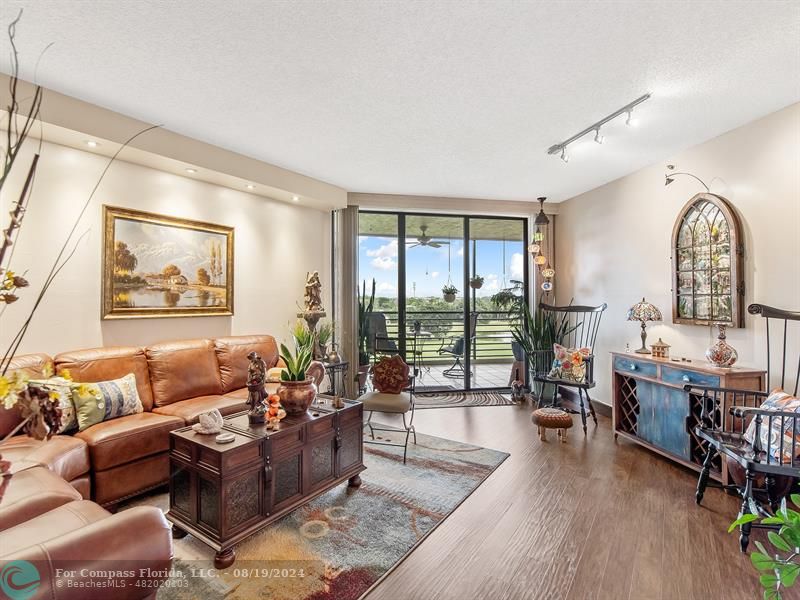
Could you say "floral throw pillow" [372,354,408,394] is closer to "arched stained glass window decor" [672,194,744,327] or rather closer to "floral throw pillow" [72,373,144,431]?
"floral throw pillow" [72,373,144,431]

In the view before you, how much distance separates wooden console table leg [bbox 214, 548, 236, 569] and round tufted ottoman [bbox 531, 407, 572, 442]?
2.85m

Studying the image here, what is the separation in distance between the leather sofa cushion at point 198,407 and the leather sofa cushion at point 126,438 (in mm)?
90

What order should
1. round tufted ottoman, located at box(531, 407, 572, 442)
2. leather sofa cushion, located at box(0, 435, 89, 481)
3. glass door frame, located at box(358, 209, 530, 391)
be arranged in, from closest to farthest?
leather sofa cushion, located at box(0, 435, 89, 481), round tufted ottoman, located at box(531, 407, 572, 442), glass door frame, located at box(358, 209, 530, 391)

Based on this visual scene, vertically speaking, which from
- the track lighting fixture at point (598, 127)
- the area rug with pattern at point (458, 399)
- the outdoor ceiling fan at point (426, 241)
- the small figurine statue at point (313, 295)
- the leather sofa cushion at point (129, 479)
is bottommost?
the area rug with pattern at point (458, 399)

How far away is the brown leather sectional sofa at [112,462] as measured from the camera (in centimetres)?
112

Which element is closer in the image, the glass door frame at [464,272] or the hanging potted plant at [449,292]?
the glass door frame at [464,272]

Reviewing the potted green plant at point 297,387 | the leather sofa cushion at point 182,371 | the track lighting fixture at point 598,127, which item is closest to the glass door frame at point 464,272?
the track lighting fixture at point 598,127

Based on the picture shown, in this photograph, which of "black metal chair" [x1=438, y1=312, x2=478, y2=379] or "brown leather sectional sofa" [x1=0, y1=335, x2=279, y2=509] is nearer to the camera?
"brown leather sectional sofa" [x1=0, y1=335, x2=279, y2=509]

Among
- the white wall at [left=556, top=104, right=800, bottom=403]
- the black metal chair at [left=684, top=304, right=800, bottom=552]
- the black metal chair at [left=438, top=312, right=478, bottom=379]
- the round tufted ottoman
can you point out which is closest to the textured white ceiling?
the white wall at [left=556, top=104, right=800, bottom=403]

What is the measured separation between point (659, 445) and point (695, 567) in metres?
1.51

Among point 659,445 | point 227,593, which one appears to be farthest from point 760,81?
point 227,593

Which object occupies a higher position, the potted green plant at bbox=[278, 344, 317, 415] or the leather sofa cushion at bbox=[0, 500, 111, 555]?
the potted green plant at bbox=[278, 344, 317, 415]

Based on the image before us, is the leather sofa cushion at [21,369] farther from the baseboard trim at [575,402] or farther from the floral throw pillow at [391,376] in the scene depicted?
the baseboard trim at [575,402]

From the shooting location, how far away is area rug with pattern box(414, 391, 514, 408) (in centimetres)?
525
